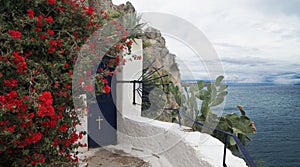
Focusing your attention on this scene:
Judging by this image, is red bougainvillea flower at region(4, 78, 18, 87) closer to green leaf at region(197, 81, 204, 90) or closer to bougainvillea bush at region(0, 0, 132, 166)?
bougainvillea bush at region(0, 0, 132, 166)

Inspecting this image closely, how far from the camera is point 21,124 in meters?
1.51

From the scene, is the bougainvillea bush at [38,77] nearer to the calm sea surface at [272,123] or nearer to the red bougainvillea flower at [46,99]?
the red bougainvillea flower at [46,99]

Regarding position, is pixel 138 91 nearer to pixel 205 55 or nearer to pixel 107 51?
pixel 205 55

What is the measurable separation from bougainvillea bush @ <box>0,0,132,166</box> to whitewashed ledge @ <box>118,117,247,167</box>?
1.44m

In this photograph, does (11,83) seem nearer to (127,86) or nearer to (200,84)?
(127,86)

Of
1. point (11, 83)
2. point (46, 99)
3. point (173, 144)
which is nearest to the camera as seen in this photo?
point (46, 99)

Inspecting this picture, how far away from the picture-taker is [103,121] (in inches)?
165

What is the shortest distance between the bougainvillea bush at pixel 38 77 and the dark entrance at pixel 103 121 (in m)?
1.83

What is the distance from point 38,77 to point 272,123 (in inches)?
643

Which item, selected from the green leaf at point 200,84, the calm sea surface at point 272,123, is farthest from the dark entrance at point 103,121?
the calm sea surface at point 272,123

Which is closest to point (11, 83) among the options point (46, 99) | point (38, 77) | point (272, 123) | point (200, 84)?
point (38, 77)

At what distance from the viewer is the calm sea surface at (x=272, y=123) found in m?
10.7

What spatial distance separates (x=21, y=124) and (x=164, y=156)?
2.47 m

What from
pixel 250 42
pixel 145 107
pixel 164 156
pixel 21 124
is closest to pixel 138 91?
pixel 145 107
